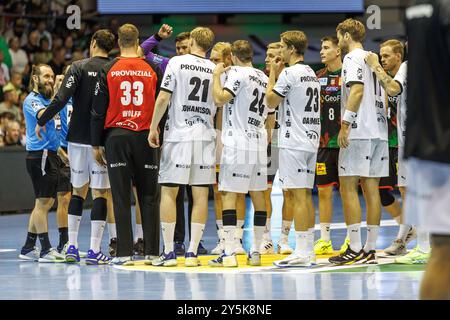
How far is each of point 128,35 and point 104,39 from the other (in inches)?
19.3

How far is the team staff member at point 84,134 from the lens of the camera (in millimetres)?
10477

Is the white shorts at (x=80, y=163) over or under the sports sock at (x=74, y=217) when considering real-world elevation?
over

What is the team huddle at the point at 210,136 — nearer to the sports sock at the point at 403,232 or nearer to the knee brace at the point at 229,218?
the knee brace at the point at 229,218

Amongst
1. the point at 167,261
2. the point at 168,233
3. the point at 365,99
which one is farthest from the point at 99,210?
the point at 365,99

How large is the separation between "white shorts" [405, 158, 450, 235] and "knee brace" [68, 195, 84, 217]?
20.8ft

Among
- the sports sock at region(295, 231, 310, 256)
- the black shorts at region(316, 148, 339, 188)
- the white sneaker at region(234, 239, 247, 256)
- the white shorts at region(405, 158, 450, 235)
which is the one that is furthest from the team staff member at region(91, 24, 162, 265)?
the white shorts at region(405, 158, 450, 235)

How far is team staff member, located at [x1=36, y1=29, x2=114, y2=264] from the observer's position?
1048 centimetres

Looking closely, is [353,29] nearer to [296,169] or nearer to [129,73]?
[296,169]

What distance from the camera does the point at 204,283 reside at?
8750 mm

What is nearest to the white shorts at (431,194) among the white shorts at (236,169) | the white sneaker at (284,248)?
the white shorts at (236,169)

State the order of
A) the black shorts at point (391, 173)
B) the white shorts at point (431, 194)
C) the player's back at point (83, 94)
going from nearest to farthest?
the white shorts at point (431, 194), the player's back at point (83, 94), the black shorts at point (391, 173)

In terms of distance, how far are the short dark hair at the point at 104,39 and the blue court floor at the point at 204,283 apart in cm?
234
